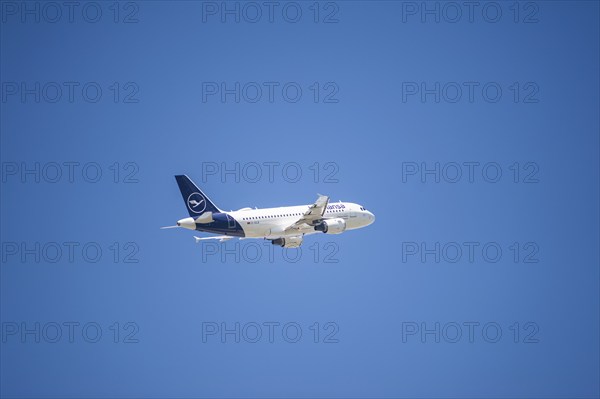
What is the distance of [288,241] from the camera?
464 feet

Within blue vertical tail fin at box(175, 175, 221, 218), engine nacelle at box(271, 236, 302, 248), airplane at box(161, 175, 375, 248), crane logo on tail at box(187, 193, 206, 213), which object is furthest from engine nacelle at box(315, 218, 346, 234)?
crane logo on tail at box(187, 193, 206, 213)

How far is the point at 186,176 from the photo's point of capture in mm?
136500

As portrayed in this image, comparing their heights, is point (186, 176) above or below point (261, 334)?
above

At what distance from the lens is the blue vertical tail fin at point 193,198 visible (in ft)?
444

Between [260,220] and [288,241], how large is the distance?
19.8 feet

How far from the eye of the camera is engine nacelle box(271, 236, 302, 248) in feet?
463

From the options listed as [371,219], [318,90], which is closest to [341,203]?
[371,219]

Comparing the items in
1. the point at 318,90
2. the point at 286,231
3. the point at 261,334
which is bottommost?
the point at 261,334

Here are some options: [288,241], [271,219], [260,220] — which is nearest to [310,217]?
[271,219]

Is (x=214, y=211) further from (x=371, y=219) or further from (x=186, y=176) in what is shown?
(x=371, y=219)

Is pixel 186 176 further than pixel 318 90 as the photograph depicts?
No

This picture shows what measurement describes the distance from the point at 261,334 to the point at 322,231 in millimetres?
13888

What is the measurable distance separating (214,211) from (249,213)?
3.65 meters

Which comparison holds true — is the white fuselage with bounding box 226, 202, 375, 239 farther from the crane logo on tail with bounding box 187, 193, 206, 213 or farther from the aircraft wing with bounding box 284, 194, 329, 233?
the crane logo on tail with bounding box 187, 193, 206, 213
